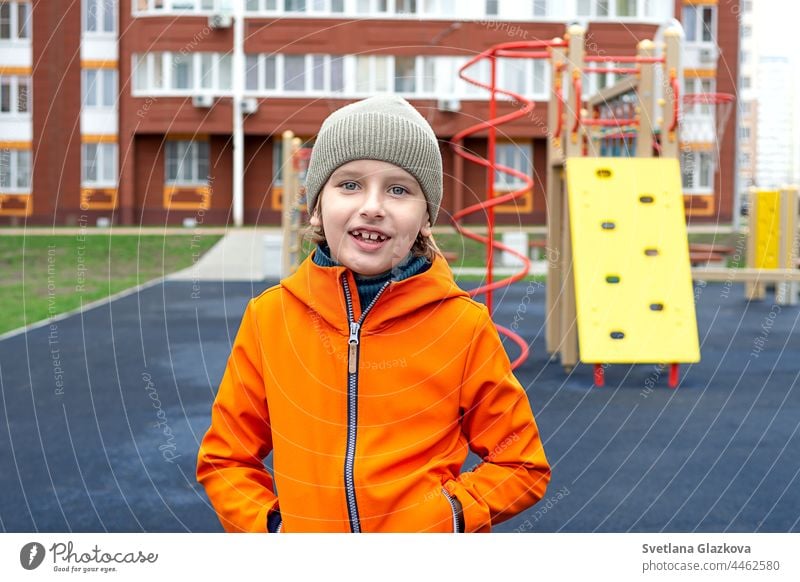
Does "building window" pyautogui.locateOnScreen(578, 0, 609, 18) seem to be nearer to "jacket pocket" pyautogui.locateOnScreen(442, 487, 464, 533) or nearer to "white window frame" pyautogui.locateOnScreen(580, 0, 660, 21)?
"white window frame" pyautogui.locateOnScreen(580, 0, 660, 21)

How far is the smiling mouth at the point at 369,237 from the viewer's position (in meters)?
2.01

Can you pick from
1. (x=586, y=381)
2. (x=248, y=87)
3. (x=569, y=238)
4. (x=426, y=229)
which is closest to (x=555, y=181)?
(x=569, y=238)

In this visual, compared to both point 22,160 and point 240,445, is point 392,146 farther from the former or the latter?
point 22,160

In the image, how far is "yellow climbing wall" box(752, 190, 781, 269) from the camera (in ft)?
42.6

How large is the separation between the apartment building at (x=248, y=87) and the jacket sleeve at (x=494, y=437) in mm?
22620

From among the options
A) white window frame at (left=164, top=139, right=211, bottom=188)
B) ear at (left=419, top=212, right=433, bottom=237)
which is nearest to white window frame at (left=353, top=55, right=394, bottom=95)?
white window frame at (left=164, top=139, right=211, bottom=188)

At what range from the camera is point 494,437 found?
6.82 ft

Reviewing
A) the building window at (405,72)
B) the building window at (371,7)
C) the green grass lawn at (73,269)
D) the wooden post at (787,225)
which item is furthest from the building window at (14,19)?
the wooden post at (787,225)

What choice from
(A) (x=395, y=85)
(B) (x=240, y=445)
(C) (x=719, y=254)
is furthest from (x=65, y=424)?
(A) (x=395, y=85)

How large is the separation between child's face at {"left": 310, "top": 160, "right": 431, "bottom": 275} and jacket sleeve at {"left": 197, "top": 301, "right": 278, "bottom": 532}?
0.24 m

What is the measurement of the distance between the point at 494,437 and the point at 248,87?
1065 inches

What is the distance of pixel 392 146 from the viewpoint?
202cm

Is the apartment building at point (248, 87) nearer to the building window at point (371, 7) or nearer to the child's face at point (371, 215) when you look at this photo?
the building window at point (371, 7)

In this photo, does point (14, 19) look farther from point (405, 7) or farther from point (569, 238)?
point (569, 238)
